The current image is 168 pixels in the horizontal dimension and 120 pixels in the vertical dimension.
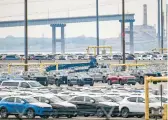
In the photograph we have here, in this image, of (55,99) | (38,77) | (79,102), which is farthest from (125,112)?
(38,77)

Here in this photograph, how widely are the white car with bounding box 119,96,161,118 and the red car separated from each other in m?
24.6

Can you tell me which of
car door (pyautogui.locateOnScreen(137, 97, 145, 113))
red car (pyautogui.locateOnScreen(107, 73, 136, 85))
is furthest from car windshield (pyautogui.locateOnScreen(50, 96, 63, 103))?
red car (pyautogui.locateOnScreen(107, 73, 136, 85))

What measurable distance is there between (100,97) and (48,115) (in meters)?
3.29

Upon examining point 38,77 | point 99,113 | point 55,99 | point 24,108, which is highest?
point 38,77

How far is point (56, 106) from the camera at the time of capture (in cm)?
2980

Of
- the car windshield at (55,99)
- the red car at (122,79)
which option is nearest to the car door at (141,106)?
the car windshield at (55,99)

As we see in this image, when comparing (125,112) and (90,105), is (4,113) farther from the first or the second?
(125,112)

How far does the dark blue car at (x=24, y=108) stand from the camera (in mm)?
29016

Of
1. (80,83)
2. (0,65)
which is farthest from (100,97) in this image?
(0,65)

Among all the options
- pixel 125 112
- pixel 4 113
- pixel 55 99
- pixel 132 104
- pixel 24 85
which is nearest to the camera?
pixel 4 113

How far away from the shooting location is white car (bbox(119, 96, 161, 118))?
29281mm

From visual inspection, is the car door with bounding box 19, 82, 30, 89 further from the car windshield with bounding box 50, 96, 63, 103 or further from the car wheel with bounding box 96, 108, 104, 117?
the car wheel with bounding box 96, 108, 104, 117

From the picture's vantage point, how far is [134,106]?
1164 inches

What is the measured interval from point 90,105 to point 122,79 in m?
25.2
